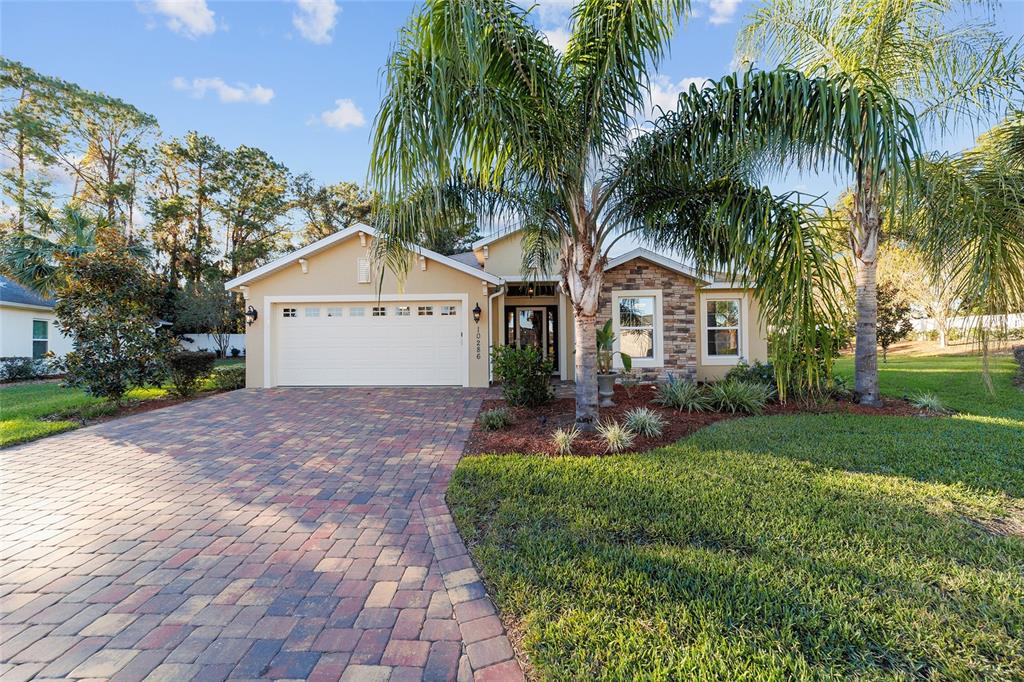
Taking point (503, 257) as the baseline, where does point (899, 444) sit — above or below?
below

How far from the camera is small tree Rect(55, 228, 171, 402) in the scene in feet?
30.1

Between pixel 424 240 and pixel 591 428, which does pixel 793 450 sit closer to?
pixel 591 428

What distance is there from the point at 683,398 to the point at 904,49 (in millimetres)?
6855

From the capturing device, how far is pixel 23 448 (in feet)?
20.3

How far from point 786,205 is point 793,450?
3.27 m

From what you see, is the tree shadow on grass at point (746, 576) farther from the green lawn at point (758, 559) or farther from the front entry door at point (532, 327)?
the front entry door at point (532, 327)

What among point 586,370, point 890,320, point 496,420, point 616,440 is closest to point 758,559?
point 616,440

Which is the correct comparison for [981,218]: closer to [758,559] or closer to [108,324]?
[758,559]

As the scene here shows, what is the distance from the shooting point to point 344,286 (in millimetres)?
11977

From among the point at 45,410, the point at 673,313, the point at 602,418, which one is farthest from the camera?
the point at 673,313

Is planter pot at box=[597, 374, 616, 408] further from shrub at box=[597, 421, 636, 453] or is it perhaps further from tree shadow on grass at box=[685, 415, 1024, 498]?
shrub at box=[597, 421, 636, 453]

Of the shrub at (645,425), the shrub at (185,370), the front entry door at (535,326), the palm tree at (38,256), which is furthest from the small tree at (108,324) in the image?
the shrub at (645,425)

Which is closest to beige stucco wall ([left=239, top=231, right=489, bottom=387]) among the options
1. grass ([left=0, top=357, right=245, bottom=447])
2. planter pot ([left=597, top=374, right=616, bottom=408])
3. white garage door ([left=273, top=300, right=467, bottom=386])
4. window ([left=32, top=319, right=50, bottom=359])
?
white garage door ([left=273, top=300, right=467, bottom=386])

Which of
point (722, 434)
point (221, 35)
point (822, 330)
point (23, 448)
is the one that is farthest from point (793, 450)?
point (221, 35)
